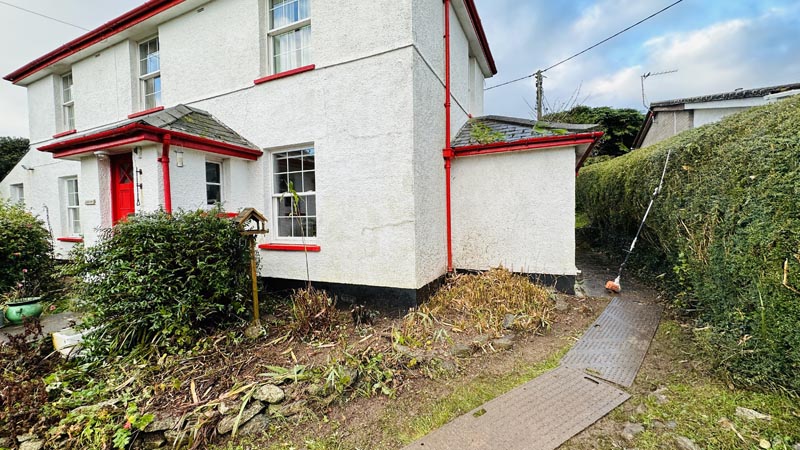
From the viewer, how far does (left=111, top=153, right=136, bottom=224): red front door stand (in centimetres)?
638

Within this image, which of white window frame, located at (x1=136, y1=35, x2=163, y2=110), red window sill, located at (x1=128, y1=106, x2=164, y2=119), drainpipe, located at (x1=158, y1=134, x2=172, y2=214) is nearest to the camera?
drainpipe, located at (x1=158, y1=134, x2=172, y2=214)

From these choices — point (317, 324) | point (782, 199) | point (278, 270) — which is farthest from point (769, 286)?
point (278, 270)

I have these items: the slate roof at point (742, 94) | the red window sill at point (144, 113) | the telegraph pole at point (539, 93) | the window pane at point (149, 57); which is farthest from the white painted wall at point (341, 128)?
the slate roof at point (742, 94)

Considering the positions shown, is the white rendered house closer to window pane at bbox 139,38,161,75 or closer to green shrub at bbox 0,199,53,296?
window pane at bbox 139,38,161,75

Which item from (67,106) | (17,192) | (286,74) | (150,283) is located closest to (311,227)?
(150,283)

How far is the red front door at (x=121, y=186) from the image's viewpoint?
20.9 ft

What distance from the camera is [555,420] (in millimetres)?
2879

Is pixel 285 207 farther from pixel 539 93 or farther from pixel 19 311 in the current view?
pixel 539 93

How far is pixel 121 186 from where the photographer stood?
648 cm

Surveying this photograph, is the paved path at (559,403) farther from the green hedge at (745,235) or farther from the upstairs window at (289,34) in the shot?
the upstairs window at (289,34)

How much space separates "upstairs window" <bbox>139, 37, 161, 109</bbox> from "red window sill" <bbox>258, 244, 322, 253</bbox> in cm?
559

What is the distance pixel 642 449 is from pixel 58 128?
1619 cm

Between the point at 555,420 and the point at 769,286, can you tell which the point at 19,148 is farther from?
the point at 769,286

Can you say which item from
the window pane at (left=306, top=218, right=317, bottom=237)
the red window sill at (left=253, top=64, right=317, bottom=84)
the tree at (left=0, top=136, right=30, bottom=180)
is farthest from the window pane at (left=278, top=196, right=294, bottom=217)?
the tree at (left=0, top=136, right=30, bottom=180)
